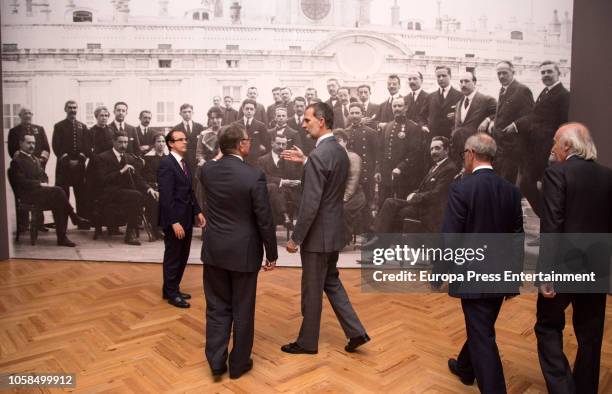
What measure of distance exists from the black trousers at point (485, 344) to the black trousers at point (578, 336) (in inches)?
12.2

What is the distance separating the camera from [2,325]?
13.0 ft

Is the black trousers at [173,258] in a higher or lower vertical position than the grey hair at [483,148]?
lower

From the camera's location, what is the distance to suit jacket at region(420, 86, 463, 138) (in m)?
6.15

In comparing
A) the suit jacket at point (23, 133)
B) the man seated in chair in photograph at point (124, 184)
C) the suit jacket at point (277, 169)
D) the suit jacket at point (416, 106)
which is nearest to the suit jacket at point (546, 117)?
the suit jacket at point (416, 106)

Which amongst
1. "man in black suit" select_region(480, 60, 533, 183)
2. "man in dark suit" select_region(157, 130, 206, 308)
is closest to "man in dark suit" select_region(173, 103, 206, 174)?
"man in dark suit" select_region(157, 130, 206, 308)

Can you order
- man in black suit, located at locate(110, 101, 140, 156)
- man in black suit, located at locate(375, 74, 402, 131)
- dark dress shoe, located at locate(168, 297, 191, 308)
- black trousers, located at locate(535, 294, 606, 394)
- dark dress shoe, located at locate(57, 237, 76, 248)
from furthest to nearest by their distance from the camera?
dark dress shoe, located at locate(57, 237, 76, 248), man in black suit, located at locate(110, 101, 140, 156), man in black suit, located at locate(375, 74, 402, 131), dark dress shoe, located at locate(168, 297, 191, 308), black trousers, located at locate(535, 294, 606, 394)

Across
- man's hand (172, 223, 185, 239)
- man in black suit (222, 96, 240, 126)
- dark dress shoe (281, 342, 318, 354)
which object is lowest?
dark dress shoe (281, 342, 318, 354)

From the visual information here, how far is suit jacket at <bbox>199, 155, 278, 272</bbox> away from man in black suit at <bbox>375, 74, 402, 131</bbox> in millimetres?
3751

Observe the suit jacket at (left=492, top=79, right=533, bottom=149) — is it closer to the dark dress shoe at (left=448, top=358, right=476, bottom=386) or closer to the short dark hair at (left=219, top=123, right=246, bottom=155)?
the dark dress shoe at (left=448, top=358, right=476, bottom=386)

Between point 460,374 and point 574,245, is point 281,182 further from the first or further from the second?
point 574,245

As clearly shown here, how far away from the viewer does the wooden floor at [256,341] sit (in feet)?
9.78

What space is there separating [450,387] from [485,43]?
16.8 feet

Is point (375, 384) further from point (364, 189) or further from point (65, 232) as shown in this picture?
point (65, 232)

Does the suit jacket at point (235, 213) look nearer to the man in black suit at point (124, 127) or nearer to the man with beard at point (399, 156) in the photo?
the man with beard at point (399, 156)
